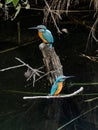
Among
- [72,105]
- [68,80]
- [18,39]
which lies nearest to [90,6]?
[18,39]

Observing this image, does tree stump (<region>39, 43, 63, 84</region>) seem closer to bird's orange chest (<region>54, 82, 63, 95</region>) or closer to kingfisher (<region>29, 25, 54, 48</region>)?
kingfisher (<region>29, 25, 54, 48</region>)

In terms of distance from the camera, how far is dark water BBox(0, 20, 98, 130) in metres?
3.41

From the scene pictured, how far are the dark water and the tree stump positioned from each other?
0.12 meters

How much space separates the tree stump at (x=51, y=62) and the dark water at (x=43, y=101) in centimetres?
12

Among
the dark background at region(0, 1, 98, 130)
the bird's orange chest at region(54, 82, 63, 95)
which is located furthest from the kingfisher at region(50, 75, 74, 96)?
the dark background at region(0, 1, 98, 130)

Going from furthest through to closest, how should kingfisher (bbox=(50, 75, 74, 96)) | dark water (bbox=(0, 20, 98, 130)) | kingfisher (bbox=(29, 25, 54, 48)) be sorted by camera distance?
kingfisher (bbox=(29, 25, 54, 48))
kingfisher (bbox=(50, 75, 74, 96))
dark water (bbox=(0, 20, 98, 130))

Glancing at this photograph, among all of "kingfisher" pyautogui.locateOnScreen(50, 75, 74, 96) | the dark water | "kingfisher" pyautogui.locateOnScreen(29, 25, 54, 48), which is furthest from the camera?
"kingfisher" pyautogui.locateOnScreen(29, 25, 54, 48)

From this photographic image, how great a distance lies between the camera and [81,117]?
3.50 m

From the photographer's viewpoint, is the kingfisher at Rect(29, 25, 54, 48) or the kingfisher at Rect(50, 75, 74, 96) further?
the kingfisher at Rect(29, 25, 54, 48)

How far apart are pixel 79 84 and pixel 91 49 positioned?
873mm

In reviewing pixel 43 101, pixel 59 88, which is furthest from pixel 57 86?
pixel 43 101

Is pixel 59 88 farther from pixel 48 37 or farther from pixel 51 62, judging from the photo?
pixel 48 37

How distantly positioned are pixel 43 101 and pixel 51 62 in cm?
38

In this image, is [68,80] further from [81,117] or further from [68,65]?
[81,117]
